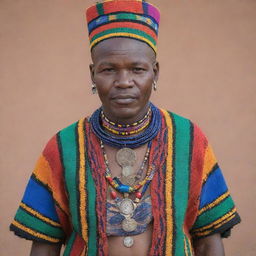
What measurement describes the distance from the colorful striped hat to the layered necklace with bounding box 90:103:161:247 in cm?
41

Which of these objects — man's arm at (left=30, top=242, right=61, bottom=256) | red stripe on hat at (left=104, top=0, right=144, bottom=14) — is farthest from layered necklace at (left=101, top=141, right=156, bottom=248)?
red stripe on hat at (left=104, top=0, right=144, bottom=14)

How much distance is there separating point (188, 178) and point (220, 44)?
2323 mm

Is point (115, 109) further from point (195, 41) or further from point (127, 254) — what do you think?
point (195, 41)

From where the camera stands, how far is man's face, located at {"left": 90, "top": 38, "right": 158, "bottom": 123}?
254 cm

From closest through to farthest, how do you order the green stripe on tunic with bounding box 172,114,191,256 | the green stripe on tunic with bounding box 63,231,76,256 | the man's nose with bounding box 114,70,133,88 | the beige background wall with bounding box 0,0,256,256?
the man's nose with bounding box 114,70,133,88 < the green stripe on tunic with bounding box 172,114,191,256 < the green stripe on tunic with bounding box 63,231,76,256 < the beige background wall with bounding box 0,0,256,256

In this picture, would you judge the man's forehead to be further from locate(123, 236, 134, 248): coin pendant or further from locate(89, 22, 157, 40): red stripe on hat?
locate(123, 236, 134, 248): coin pendant

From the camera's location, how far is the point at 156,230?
8.48 feet

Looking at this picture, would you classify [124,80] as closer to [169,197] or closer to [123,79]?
[123,79]

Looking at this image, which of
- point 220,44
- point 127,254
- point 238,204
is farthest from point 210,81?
point 127,254

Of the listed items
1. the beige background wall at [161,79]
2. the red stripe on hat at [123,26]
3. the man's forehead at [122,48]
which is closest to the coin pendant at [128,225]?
the man's forehead at [122,48]

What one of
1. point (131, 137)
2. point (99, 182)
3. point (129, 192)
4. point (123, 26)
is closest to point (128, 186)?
point (129, 192)

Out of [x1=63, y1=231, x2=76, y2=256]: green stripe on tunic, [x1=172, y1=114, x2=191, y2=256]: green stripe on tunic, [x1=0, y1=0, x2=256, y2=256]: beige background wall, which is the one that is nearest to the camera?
[x1=172, y1=114, x2=191, y2=256]: green stripe on tunic

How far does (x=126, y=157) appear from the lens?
2.71m

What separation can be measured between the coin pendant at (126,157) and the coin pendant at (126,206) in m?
0.19
